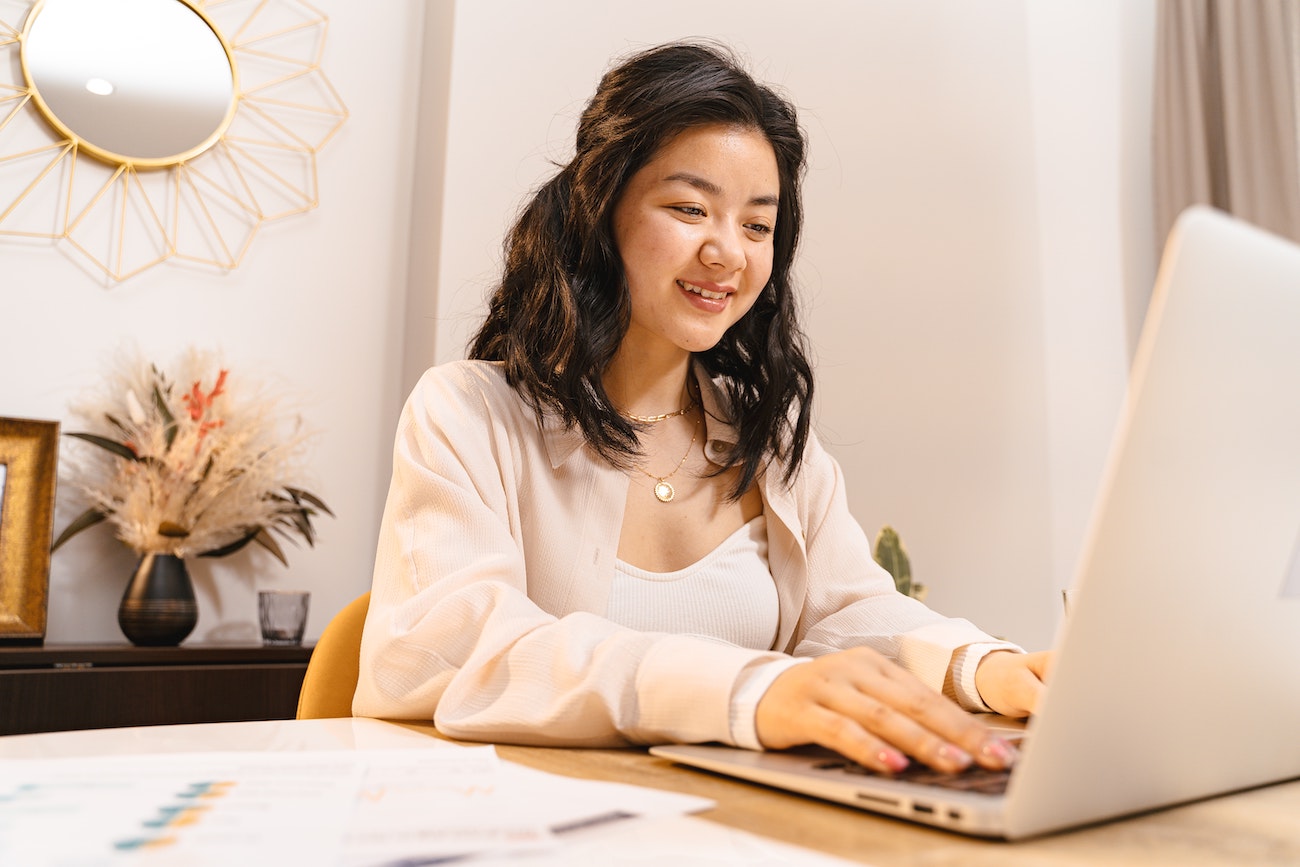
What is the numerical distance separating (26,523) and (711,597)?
1.40 m

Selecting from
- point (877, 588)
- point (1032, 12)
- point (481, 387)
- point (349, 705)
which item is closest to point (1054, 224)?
point (1032, 12)

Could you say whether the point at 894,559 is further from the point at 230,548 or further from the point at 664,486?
the point at 230,548

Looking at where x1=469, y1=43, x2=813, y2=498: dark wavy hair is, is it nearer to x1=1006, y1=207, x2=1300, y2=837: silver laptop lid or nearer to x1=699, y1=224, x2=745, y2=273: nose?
x1=699, y1=224, x2=745, y2=273: nose

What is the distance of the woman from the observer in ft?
2.57

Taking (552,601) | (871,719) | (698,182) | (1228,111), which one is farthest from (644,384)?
(1228,111)

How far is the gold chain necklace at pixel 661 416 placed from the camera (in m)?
1.39

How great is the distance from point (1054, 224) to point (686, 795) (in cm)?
331

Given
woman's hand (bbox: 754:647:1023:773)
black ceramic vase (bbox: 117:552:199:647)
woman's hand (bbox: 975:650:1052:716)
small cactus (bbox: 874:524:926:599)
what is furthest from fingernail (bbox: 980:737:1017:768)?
small cactus (bbox: 874:524:926:599)

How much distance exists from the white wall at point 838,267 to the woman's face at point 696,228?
1110 mm

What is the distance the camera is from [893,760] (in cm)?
55

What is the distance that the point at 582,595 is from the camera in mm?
1134

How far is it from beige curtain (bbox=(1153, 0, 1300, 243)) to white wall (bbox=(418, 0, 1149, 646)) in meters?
0.22

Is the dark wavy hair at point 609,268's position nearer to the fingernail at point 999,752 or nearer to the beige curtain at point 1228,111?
the fingernail at point 999,752

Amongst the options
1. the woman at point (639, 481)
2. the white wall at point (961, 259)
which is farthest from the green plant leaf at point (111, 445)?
the white wall at point (961, 259)
